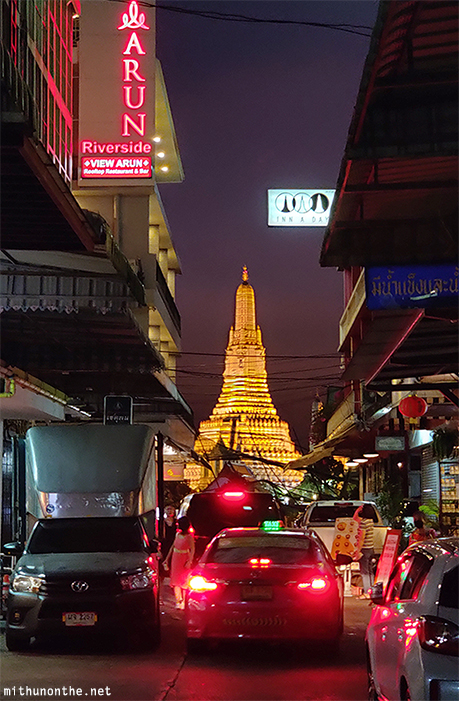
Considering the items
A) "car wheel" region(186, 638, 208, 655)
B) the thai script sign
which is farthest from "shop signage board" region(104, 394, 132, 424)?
the thai script sign

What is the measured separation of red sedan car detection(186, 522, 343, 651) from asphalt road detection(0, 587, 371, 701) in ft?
1.07

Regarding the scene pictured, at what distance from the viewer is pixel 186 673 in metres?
10.0

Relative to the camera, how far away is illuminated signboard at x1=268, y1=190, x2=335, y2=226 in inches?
826

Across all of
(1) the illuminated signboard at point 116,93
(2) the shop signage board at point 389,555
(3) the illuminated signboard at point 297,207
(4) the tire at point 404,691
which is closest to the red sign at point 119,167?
(1) the illuminated signboard at point 116,93

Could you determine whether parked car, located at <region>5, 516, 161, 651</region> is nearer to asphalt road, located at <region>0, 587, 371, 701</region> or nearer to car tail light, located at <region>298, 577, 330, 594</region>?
asphalt road, located at <region>0, 587, 371, 701</region>

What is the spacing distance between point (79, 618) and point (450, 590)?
21.7 ft

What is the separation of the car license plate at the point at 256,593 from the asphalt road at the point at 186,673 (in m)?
0.68

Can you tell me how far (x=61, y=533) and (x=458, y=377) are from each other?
673cm

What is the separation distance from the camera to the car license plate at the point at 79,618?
11586 mm

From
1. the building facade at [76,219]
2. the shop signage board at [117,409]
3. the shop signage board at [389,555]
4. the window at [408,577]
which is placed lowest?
the shop signage board at [389,555]

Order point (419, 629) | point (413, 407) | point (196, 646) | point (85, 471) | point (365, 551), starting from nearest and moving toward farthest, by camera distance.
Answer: point (419, 629), point (196, 646), point (85, 471), point (413, 407), point (365, 551)

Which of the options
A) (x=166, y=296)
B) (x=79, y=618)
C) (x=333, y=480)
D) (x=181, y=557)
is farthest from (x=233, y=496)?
(x=333, y=480)

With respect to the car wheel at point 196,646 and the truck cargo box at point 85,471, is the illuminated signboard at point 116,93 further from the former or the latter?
the car wheel at point 196,646

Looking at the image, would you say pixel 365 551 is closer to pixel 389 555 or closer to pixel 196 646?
pixel 389 555
